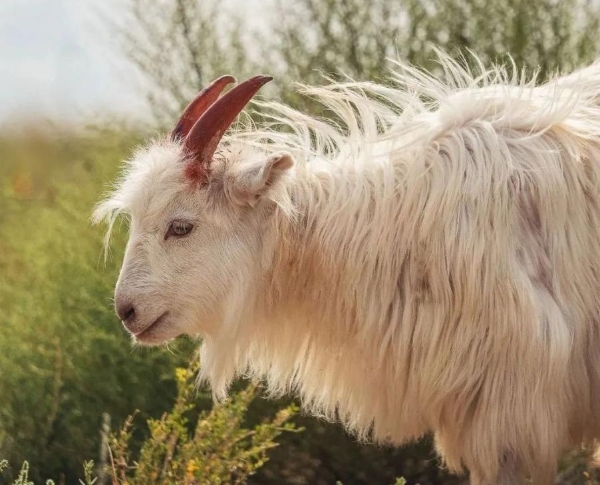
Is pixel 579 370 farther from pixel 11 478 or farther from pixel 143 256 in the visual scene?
pixel 11 478

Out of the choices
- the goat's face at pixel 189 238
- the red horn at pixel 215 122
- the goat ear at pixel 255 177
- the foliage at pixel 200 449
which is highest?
the red horn at pixel 215 122

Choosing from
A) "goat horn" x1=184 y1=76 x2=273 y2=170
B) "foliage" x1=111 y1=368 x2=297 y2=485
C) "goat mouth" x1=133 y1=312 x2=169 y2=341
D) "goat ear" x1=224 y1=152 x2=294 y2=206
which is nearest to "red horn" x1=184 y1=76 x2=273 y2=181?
"goat horn" x1=184 y1=76 x2=273 y2=170

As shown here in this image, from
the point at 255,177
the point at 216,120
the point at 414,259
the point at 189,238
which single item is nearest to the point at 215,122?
the point at 216,120

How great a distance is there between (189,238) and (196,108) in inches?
25.2

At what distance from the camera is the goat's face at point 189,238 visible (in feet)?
15.1

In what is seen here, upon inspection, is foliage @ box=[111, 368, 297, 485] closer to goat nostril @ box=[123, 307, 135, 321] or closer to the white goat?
the white goat

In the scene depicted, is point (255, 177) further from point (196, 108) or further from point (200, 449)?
point (200, 449)

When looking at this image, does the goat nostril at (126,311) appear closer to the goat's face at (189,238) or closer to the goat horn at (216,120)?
the goat's face at (189,238)

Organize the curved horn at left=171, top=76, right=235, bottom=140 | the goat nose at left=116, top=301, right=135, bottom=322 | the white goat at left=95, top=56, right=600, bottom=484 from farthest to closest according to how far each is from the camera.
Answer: the curved horn at left=171, top=76, right=235, bottom=140 → the goat nose at left=116, top=301, right=135, bottom=322 → the white goat at left=95, top=56, right=600, bottom=484

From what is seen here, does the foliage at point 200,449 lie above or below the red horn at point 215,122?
below

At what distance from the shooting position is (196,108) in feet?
16.3

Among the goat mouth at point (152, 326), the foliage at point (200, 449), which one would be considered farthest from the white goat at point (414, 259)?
the foliage at point (200, 449)

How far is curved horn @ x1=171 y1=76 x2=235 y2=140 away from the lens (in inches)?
193

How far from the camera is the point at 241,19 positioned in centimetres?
796
